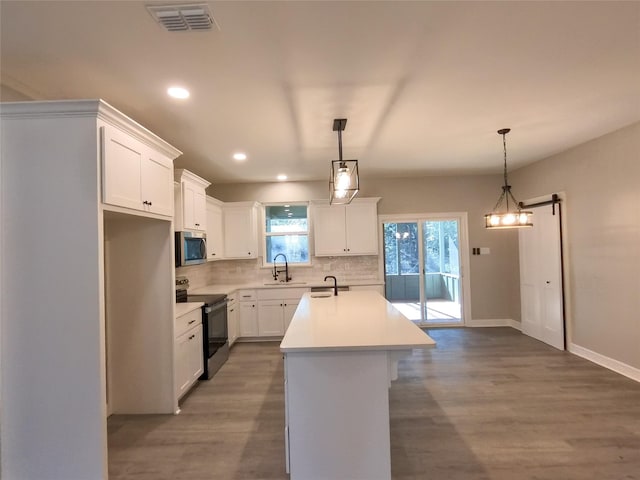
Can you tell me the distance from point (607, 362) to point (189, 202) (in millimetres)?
5158

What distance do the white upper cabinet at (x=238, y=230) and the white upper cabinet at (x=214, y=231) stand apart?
0.11m

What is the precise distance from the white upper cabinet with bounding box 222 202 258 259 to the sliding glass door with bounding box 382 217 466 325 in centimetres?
236

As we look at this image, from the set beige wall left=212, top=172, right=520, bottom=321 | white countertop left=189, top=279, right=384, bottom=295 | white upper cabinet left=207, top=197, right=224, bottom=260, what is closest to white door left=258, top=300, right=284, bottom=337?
white countertop left=189, top=279, right=384, bottom=295

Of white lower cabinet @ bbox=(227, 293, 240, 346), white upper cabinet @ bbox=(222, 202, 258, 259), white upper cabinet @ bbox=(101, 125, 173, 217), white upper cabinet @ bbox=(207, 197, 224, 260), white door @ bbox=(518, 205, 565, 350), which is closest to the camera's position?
white upper cabinet @ bbox=(101, 125, 173, 217)

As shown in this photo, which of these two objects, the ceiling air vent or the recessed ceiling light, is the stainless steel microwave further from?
the ceiling air vent

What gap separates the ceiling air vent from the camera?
5.03 feet

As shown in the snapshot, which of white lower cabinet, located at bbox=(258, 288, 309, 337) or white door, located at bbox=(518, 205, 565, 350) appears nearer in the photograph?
white door, located at bbox=(518, 205, 565, 350)

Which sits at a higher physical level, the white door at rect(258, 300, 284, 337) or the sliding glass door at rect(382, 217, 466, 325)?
the sliding glass door at rect(382, 217, 466, 325)

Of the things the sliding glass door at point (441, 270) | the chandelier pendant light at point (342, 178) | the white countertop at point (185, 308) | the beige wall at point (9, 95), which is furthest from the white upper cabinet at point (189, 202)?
the sliding glass door at point (441, 270)

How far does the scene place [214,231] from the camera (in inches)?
193

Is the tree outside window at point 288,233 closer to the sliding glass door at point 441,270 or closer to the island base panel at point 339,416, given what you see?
the sliding glass door at point 441,270

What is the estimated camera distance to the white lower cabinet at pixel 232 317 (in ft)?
14.6

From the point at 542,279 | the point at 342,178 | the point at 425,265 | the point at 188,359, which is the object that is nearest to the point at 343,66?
the point at 342,178

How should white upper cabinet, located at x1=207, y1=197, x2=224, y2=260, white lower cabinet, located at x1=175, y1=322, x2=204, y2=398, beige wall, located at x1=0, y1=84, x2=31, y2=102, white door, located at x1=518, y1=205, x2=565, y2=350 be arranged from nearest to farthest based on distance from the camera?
beige wall, located at x1=0, y1=84, x2=31, y2=102 < white lower cabinet, located at x1=175, y1=322, x2=204, y2=398 < white door, located at x1=518, y1=205, x2=565, y2=350 < white upper cabinet, located at x1=207, y1=197, x2=224, y2=260
